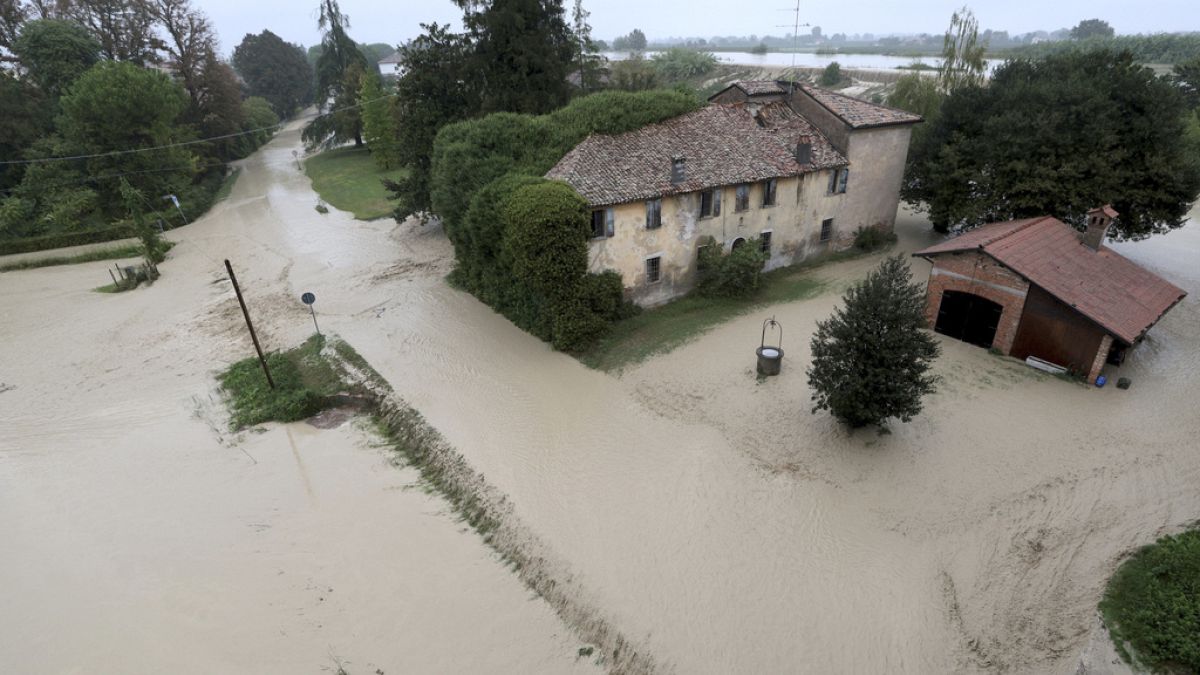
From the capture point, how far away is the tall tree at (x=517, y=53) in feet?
105

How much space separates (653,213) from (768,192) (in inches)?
239

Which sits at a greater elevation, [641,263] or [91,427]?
[641,263]

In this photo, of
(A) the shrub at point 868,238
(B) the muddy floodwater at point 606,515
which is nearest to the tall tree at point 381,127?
(B) the muddy floodwater at point 606,515

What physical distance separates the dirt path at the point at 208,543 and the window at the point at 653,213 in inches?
512

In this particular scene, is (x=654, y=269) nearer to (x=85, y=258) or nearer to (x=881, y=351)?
(x=881, y=351)

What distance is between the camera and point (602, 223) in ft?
72.7

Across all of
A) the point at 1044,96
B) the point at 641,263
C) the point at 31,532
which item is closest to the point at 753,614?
the point at 641,263

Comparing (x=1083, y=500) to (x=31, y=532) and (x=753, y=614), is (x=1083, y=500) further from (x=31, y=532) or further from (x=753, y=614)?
(x=31, y=532)

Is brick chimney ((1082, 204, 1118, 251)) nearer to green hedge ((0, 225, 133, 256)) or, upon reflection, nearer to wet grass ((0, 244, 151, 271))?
wet grass ((0, 244, 151, 271))

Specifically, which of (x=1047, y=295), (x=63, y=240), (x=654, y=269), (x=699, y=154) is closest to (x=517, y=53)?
(x=699, y=154)

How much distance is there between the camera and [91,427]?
20.3 meters

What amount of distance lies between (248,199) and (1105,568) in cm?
5809

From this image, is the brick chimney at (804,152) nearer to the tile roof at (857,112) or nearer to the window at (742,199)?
the tile roof at (857,112)

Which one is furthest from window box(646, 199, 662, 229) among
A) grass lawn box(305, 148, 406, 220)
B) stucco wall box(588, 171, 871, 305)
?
grass lawn box(305, 148, 406, 220)
